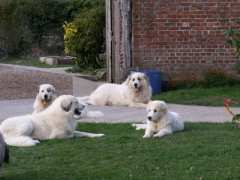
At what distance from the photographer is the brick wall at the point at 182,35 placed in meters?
17.8

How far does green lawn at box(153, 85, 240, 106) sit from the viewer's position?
603 inches

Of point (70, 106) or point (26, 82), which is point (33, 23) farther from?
point (70, 106)

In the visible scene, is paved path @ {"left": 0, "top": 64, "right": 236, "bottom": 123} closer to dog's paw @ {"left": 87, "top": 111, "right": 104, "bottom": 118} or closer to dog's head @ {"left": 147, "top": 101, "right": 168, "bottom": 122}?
dog's paw @ {"left": 87, "top": 111, "right": 104, "bottom": 118}

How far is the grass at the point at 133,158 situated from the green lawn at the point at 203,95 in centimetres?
380

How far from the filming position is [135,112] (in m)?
14.6

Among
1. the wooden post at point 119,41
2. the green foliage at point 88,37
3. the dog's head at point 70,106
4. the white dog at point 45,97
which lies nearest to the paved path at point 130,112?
the white dog at point 45,97

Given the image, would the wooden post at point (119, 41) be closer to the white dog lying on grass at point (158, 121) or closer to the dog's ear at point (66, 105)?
the white dog lying on grass at point (158, 121)

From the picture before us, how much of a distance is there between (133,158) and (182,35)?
8819mm

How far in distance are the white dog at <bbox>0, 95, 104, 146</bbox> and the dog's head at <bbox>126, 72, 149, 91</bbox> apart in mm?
4392

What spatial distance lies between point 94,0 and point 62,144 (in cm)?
1863

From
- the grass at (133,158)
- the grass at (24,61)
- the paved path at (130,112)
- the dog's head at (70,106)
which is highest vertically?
the dog's head at (70,106)

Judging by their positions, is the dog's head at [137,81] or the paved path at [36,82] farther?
the paved path at [36,82]

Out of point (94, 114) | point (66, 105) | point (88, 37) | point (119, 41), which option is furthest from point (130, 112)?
point (88, 37)

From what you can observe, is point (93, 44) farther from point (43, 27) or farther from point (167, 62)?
point (43, 27)
